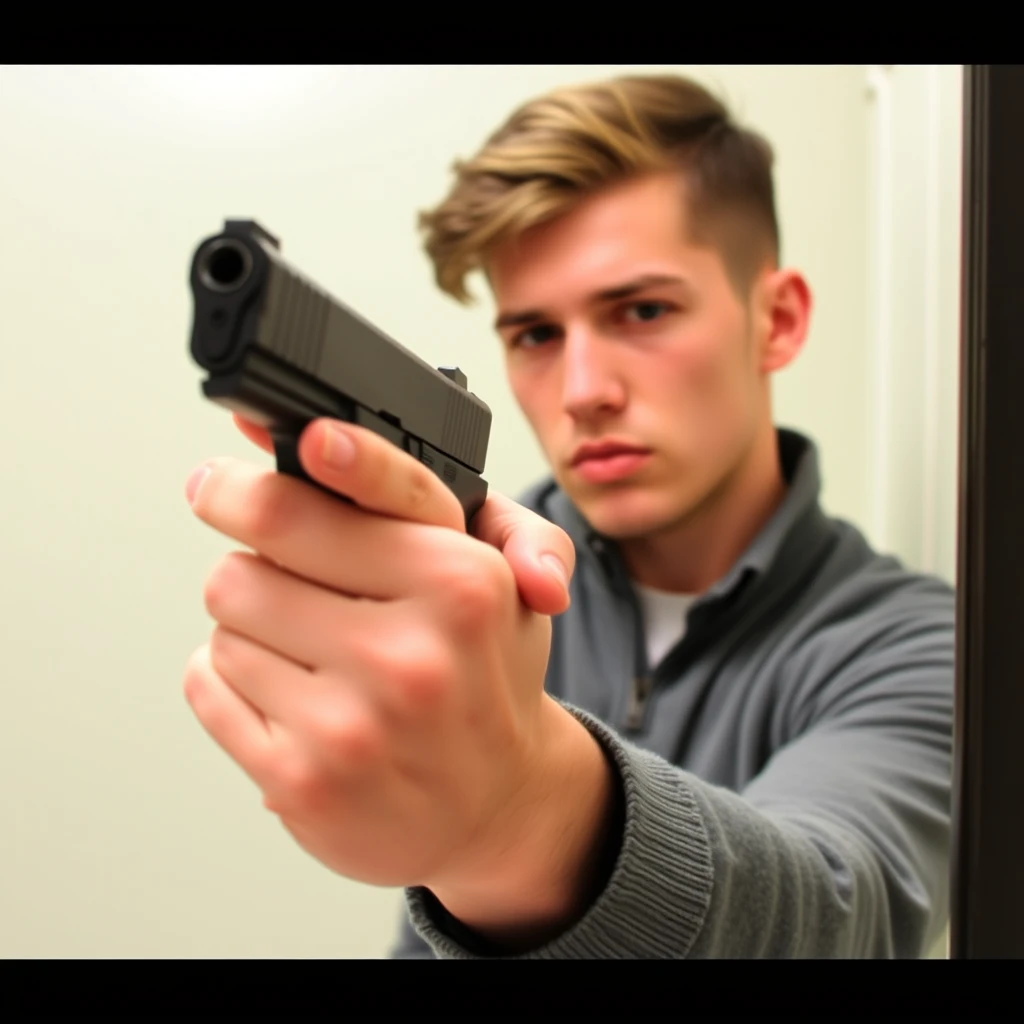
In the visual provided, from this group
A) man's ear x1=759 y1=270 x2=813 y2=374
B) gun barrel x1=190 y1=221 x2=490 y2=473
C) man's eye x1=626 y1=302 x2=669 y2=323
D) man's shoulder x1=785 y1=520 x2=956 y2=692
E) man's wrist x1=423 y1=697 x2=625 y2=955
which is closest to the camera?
gun barrel x1=190 y1=221 x2=490 y2=473

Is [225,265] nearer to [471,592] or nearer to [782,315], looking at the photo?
[471,592]

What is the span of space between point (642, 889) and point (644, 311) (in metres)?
0.65

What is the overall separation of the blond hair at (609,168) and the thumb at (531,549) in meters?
0.62

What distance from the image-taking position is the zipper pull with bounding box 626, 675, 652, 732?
34.9 inches

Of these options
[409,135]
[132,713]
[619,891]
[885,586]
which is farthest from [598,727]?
[409,135]

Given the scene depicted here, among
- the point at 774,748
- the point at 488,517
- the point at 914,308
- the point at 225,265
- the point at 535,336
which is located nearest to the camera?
the point at 225,265

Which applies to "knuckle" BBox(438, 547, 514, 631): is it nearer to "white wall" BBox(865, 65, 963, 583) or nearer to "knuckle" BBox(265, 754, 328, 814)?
"knuckle" BBox(265, 754, 328, 814)

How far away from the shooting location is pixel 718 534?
3.26 feet

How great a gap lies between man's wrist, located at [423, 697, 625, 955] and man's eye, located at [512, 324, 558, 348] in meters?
0.63

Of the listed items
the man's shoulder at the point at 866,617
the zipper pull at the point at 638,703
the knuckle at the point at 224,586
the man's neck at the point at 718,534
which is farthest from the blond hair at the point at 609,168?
the knuckle at the point at 224,586

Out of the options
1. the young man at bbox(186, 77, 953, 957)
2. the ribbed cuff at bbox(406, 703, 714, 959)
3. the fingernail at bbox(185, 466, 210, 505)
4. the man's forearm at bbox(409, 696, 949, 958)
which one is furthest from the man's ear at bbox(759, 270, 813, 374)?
the fingernail at bbox(185, 466, 210, 505)

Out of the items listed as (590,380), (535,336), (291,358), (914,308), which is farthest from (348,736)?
(914,308)

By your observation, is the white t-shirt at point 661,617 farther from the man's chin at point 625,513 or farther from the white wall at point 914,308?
the white wall at point 914,308

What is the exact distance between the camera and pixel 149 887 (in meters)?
1.03
